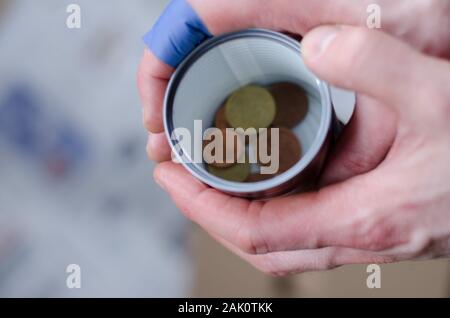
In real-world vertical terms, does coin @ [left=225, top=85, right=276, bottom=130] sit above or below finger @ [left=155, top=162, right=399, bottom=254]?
above

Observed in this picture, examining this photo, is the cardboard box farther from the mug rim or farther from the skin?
the mug rim

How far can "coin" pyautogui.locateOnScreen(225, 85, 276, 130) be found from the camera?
1.98ft

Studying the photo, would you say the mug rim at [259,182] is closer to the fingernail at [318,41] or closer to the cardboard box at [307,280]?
the fingernail at [318,41]

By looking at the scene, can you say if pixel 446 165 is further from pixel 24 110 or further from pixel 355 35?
pixel 24 110

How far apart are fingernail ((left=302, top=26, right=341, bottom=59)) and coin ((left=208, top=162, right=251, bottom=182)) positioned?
0.17 m

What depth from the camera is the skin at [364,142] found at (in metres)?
0.42

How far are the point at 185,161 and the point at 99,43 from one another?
64 cm

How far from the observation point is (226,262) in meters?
0.94

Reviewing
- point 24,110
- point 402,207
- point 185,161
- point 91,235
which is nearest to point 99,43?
point 24,110

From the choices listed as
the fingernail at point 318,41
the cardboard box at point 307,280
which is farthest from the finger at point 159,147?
the cardboard box at point 307,280

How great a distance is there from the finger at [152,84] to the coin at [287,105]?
0.13 metres

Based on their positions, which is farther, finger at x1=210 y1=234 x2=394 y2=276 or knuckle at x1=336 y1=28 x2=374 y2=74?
finger at x1=210 y1=234 x2=394 y2=276

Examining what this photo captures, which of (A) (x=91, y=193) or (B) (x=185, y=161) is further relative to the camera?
(A) (x=91, y=193)

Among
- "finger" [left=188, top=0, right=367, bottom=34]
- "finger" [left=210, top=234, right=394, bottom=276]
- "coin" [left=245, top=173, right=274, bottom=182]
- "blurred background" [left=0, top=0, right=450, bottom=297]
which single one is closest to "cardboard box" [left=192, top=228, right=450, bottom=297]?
"blurred background" [left=0, top=0, right=450, bottom=297]
